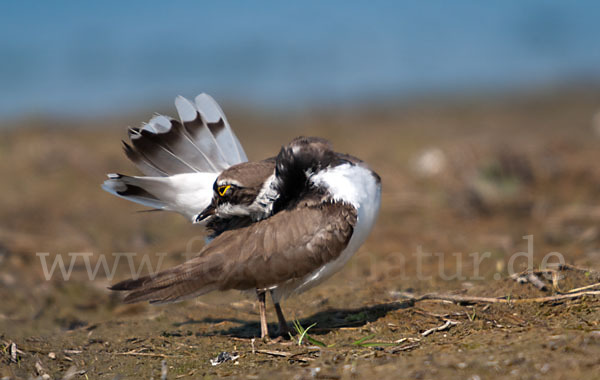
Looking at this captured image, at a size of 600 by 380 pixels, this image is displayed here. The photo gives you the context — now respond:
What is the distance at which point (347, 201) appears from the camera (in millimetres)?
4590

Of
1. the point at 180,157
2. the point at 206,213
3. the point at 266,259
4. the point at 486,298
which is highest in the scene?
the point at 180,157

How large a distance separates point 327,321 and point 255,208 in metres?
1.07

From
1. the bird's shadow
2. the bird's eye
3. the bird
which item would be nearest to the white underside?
the bird

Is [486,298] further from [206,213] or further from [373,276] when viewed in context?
[206,213]

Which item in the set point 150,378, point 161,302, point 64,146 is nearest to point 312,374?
point 150,378

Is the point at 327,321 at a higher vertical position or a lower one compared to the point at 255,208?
lower

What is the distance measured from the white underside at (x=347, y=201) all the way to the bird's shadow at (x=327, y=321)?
364 mm

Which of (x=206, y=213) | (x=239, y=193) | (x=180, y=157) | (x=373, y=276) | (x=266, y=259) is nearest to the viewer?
(x=266, y=259)

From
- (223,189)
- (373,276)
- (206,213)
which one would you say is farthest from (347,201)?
(373,276)

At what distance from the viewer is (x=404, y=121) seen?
18.3 m

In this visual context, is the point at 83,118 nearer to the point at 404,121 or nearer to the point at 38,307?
the point at 404,121

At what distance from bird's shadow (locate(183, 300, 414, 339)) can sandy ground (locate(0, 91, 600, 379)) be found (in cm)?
3

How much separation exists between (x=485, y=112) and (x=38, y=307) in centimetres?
1671

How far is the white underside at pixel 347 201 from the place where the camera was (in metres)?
4.62
